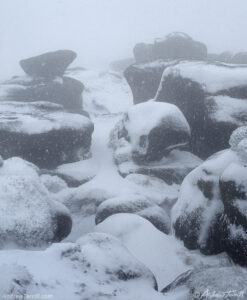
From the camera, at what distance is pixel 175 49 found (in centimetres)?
2134

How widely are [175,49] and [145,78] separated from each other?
9.21 meters

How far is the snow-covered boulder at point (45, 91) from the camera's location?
1516 centimetres

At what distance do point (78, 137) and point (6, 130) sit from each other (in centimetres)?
195

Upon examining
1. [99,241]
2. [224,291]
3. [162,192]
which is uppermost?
[224,291]

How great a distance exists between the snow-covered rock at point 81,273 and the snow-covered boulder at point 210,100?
544 cm

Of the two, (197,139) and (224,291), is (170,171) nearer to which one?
(197,139)

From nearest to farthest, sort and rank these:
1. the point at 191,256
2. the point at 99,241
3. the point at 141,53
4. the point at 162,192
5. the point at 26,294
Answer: the point at 26,294 < the point at 99,241 < the point at 191,256 < the point at 162,192 < the point at 141,53

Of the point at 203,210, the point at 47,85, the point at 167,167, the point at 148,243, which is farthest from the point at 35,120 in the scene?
the point at 47,85

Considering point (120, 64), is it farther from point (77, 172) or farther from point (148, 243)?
point (148, 243)

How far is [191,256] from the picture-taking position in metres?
6.20

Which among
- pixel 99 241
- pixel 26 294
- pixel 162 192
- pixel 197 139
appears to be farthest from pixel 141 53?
pixel 26 294

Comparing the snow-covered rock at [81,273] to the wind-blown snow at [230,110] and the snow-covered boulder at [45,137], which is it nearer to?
the snow-covered boulder at [45,137]

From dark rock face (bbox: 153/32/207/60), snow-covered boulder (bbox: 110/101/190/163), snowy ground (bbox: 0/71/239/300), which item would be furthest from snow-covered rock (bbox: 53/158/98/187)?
dark rock face (bbox: 153/32/207/60)

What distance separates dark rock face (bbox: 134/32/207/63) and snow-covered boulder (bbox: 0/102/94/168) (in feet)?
40.9
